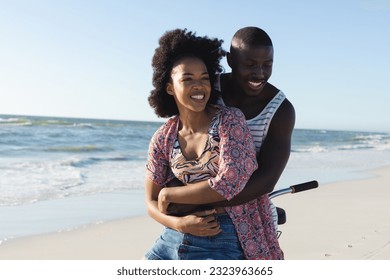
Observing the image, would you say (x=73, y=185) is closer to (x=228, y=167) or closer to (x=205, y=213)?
(x=205, y=213)

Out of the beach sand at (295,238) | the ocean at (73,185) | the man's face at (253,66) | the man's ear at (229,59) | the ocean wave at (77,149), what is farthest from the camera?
the ocean wave at (77,149)

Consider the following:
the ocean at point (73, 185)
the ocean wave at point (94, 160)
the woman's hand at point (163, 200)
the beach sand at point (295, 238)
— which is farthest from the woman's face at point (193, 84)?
the ocean wave at point (94, 160)

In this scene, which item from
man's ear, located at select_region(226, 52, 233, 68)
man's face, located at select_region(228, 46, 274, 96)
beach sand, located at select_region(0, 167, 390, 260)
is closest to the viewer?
man's face, located at select_region(228, 46, 274, 96)

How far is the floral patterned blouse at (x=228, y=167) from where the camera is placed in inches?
87.0

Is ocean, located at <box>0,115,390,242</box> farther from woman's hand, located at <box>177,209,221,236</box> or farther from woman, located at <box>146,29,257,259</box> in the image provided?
woman's hand, located at <box>177,209,221,236</box>

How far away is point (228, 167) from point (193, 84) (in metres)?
0.39

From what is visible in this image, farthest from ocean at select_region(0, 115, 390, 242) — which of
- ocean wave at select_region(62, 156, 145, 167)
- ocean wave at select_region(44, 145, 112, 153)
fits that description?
ocean wave at select_region(44, 145, 112, 153)

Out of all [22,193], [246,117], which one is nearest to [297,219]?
[22,193]

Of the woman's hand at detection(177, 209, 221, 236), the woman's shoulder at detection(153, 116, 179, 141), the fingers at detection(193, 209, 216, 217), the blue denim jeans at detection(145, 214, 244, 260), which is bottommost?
the blue denim jeans at detection(145, 214, 244, 260)

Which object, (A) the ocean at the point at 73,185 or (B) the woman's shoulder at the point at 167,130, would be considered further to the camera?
(A) the ocean at the point at 73,185

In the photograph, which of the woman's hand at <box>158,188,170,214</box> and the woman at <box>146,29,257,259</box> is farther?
the woman's hand at <box>158,188,170,214</box>

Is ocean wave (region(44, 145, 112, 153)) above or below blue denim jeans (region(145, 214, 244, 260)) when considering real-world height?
below

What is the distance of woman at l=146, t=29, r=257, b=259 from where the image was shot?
2.23 metres

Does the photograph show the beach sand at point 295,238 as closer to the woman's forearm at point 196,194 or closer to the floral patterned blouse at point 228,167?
the floral patterned blouse at point 228,167
